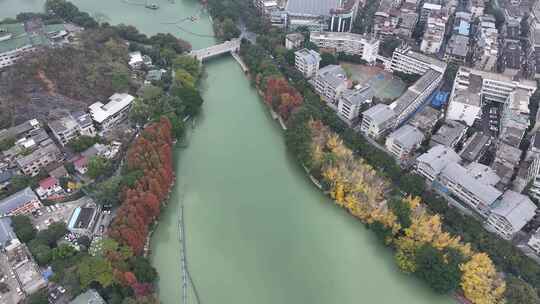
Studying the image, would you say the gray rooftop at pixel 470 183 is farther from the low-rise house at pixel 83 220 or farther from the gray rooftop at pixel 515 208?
the low-rise house at pixel 83 220

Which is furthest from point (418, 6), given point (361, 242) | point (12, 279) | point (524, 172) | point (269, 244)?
point (12, 279)

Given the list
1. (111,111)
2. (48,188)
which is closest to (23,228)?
(48,188)

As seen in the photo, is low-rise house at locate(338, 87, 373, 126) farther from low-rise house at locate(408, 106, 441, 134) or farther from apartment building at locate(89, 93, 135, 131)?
apartment building at locate(89, 93, 135, 131)

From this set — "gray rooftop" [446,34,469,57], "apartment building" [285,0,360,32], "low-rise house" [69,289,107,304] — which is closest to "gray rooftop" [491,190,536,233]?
"gray rooftop" [446,34,469,57]

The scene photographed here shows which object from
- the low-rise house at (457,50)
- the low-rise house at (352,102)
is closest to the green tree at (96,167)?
the low-rise house at (352,102)

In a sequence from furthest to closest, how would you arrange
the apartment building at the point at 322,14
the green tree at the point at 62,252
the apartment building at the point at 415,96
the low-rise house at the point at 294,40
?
1. the apartment building at the point at 322,14
2. the low-rise house at the point at 294,40
3. the apartment building at the point at 415,96
4. the green tree at the point at 62,252

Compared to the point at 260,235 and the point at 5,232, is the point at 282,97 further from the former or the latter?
the point at 5,232
